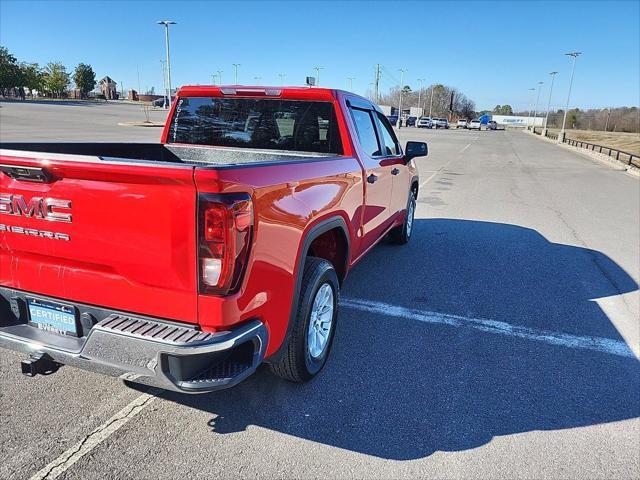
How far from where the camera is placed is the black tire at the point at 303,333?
3023mm

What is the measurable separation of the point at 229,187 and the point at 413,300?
3.25 metres

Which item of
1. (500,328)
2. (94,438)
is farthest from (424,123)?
(94,438)

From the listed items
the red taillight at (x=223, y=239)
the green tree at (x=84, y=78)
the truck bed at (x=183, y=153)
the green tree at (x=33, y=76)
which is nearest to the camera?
the red taillight at (x=223, y=239)

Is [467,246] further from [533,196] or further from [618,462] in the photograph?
[533,196]

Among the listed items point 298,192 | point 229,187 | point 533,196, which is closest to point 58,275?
point 229,187

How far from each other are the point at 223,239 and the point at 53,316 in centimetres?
112

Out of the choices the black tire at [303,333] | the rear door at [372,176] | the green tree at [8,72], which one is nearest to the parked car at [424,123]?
the green tree at [8,72]

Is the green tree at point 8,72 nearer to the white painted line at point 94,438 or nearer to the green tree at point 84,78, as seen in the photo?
the green tree at point 84,78

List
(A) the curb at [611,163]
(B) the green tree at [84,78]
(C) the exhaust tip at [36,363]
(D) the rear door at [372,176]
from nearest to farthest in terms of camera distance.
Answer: (C) the exhaust tip at [36,363] → (D) the rear door at [372,176] → (A) the curb at [611,163] → (B) the green tree at [84,78]

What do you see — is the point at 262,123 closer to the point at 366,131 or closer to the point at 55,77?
the point at 366,131

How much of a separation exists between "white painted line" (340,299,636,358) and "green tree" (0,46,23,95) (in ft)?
306

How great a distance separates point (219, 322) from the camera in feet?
7.50

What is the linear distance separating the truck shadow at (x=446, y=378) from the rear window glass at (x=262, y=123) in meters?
1.61

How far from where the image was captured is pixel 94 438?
2.74 m
